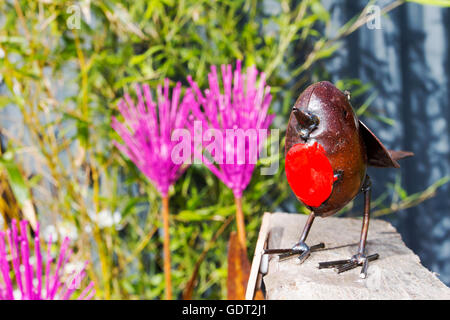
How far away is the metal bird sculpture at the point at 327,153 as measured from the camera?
2.10ft

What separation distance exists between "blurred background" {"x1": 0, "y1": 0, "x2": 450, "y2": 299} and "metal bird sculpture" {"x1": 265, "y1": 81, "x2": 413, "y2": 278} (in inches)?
23.8

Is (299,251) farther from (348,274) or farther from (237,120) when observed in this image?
(237,120)

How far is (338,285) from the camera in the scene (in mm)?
621

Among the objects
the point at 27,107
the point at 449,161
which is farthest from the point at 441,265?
the point at 27,107

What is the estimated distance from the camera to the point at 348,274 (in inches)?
26.0

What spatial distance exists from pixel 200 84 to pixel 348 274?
81 centimetres

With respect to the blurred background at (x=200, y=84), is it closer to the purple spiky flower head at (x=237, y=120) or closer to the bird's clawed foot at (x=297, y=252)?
the purple spiky flower head at (x=237, y=120)

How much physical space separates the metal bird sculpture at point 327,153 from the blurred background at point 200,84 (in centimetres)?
61
